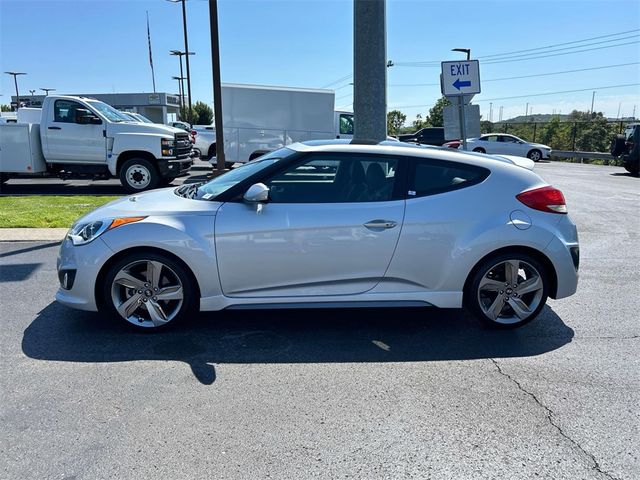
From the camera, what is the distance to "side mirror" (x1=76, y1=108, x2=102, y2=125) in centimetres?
1212

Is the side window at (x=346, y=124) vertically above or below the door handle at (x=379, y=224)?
above

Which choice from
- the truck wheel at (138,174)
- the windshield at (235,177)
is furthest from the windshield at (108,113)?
the windshield at (235,177)

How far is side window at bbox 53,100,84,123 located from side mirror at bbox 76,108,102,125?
16cm

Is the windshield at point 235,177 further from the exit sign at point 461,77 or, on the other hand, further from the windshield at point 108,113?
the windshield at point 108,113

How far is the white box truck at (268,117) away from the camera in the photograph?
1595 centimetres

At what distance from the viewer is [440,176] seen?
420cm

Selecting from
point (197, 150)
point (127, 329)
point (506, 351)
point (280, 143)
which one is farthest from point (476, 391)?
point (197, 150)

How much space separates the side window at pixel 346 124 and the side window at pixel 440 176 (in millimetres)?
13539

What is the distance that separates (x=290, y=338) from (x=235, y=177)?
152 centimetres

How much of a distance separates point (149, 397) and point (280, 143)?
45.2ft

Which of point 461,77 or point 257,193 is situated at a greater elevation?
point 461,77

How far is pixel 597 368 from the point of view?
3684 millimetres

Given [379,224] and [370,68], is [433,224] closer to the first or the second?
[379,224]

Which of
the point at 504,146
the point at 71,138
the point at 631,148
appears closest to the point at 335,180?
the point at 71,138
